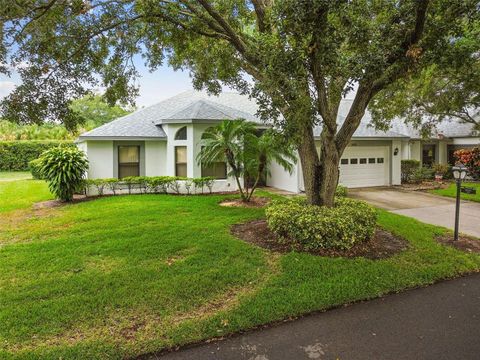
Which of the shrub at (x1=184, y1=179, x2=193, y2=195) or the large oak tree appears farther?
the shrub at (x1=184, y1=179, x2=193, y2=195)

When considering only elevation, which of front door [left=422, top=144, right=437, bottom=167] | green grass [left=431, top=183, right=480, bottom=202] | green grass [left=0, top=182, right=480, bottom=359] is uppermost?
front door [left=422, top=144, right=437, bottom=167]

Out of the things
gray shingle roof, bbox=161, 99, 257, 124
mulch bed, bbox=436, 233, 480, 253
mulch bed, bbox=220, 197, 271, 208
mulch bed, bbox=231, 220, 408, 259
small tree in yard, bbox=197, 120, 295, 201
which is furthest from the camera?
gray shingle roof, bbox=161, 99, 257, 124

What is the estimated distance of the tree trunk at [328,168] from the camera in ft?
22.9

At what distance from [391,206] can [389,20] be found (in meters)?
7.30

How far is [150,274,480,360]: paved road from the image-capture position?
129 inches

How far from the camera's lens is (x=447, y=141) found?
20.1 meters

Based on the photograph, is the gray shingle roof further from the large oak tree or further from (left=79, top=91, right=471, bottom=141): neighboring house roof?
the large oak tree

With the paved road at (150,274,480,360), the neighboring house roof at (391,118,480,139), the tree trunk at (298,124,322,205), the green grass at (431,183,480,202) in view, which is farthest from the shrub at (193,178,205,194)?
the neighboring house roof at (391,118,480,139)

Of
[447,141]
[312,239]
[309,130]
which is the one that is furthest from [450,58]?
[447,141]

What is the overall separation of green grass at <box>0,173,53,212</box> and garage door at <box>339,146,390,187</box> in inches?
539

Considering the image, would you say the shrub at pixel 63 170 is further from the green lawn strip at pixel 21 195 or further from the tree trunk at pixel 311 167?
the tree trunk at pixel 311 167

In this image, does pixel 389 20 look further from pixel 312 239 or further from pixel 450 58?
pixel 312 239

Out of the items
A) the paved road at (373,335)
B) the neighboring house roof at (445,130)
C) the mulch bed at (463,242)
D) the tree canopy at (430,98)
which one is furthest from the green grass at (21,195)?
the neighboring house roof at (445,130)

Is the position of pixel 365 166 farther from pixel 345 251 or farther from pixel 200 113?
pixel 345 251
